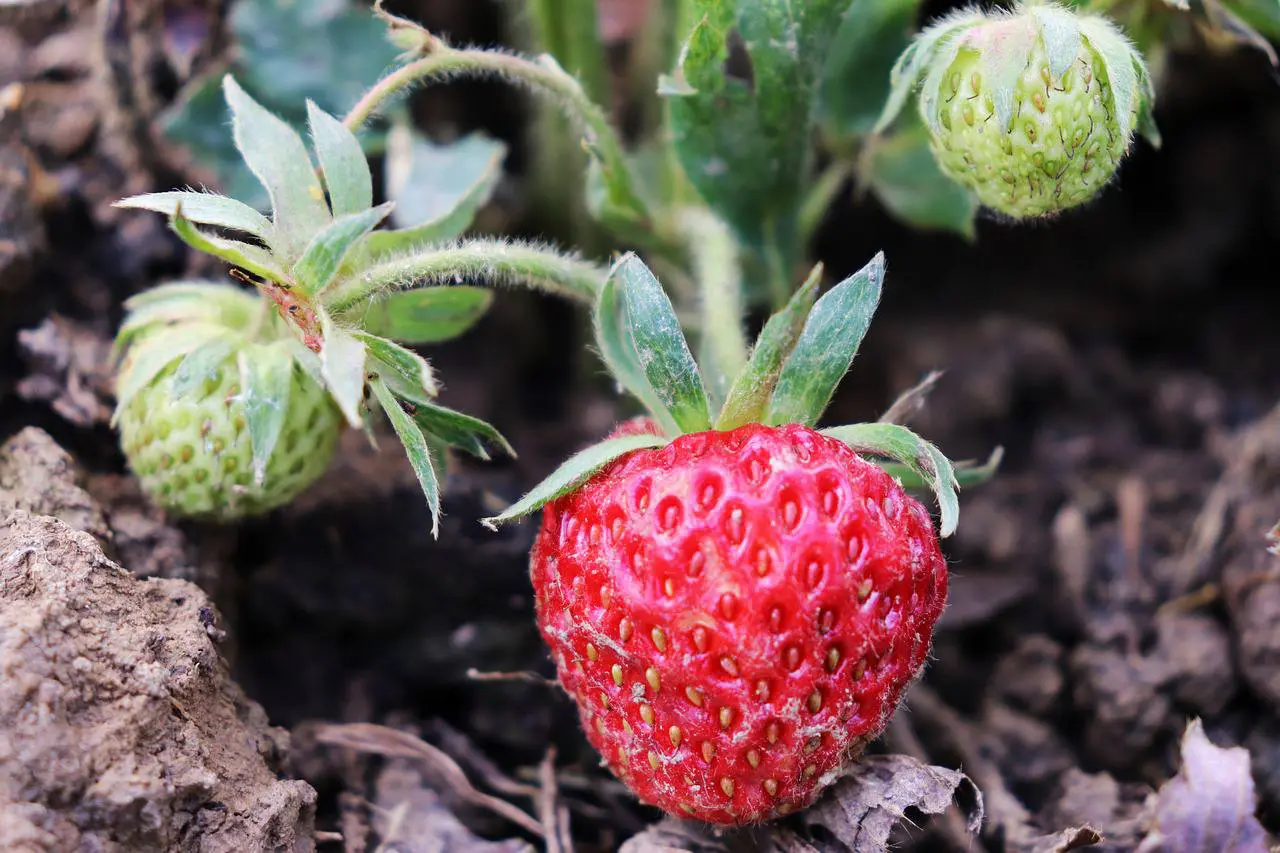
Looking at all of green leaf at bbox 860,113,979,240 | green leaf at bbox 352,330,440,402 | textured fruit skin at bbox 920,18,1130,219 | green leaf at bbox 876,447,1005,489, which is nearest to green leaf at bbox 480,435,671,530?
green leaf at bbox 352,330,440,402

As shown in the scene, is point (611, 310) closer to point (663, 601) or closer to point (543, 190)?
point (663, 601)

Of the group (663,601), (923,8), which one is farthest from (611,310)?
(923,8)

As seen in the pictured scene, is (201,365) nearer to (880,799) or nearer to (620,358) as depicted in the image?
(620,358)

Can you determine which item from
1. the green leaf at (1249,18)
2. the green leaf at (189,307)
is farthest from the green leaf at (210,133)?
the green leaf at (1249,18)

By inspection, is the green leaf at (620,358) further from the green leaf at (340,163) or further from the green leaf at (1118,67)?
the green leaf at (1118,67)

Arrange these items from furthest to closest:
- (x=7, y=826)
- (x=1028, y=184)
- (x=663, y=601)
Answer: (x=1028, y=184) < (x=663, y=601) < (x=7, y=826)

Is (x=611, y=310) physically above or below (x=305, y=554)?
above
